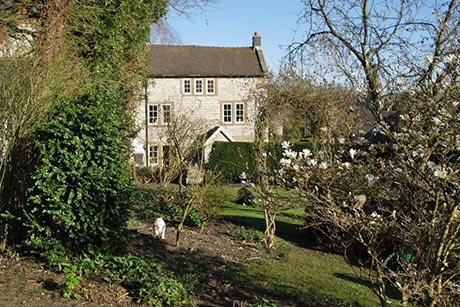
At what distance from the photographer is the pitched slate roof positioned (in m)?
36.0

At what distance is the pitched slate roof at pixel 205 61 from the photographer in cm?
3603

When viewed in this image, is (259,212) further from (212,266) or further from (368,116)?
(368,116)

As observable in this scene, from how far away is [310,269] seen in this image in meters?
10.0

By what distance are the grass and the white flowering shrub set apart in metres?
1.42

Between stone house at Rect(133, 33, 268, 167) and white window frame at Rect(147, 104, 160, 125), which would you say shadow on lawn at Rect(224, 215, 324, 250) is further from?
white window frame at Rect(147, 104, 160, 125)

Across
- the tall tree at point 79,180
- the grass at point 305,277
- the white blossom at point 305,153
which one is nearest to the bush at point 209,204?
the grass at point 305,277

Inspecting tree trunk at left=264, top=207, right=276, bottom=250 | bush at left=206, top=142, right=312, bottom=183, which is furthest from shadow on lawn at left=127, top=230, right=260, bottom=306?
bush at left=206, top=142, right=312, bottom=183

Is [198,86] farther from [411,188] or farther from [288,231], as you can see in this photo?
[411,188]

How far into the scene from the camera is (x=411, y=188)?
502 centimetres

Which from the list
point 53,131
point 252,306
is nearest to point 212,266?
point 252,306

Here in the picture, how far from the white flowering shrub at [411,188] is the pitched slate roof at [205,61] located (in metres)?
30.7

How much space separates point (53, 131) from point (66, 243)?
1.49 meters

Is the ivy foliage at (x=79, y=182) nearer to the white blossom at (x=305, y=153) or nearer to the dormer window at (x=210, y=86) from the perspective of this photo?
the white blossom at (x=305, y=153)

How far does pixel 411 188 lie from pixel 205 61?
32.8 metres
